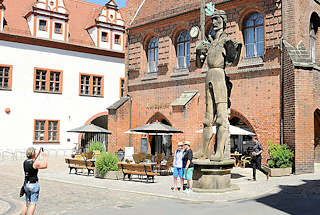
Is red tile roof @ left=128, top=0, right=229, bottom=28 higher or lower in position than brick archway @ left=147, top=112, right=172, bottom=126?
higher

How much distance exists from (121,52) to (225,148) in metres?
23.8

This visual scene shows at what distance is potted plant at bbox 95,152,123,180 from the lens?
47.4 ft

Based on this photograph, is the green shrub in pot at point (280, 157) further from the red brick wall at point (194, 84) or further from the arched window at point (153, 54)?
the arched window at point (153, 54)

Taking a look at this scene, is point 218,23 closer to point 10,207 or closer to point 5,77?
point 10,207

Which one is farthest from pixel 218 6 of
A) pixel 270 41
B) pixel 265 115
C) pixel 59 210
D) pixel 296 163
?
pixel 59 210

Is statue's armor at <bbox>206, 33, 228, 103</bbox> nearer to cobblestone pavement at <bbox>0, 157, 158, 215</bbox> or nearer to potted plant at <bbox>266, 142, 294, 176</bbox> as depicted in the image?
cobblestone pavement at <bbox>0, 157, 158, 215</bbox>

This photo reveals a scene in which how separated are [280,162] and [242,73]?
5.17 meters

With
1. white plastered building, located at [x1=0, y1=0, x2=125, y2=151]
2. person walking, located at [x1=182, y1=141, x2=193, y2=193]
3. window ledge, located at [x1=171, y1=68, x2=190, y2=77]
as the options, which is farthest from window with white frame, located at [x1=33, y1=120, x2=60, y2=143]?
person walking, located at [x1=182, y1=141, x2=193, y2=193]

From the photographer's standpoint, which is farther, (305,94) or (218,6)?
(218,6)

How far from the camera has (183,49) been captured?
2233cm

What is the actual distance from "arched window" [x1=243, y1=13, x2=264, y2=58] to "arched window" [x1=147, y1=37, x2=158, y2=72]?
662 cm

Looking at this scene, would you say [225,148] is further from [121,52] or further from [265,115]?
[121,52]

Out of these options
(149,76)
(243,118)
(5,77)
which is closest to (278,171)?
(243,118)

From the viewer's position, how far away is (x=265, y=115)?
17.5 meters
